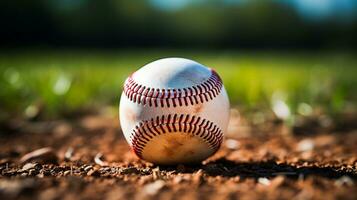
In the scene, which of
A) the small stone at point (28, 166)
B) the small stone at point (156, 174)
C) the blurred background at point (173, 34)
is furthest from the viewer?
the blurred background at point (173, 34)

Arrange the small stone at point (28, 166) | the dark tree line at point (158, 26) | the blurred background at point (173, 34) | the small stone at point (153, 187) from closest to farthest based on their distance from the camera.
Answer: the small stone at point (153, 187) → the small stone at point (28, 166) → the blurred background at point (173, 34) → the dark tree line at point (158, 26)

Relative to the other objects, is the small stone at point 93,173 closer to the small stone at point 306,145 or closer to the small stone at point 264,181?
the small stone at point 264,181

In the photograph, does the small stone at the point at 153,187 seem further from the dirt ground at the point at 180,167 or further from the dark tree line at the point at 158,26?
the dark tree line at the point at 158,26

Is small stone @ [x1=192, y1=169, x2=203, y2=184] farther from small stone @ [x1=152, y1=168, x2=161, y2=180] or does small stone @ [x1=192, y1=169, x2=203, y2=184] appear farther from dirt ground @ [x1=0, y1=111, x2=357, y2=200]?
small stone @ [x1=152, y1=168, x2=161, y2=180]

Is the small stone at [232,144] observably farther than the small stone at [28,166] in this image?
Yes

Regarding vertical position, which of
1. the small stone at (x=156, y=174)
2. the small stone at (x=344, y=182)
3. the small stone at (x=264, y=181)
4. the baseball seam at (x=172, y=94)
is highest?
the baseball seam at (x=172, y=94)

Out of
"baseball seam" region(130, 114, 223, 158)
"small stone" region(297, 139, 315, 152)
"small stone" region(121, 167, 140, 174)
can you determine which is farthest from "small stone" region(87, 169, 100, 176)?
"small stone" region(297, 139, 315, 152)

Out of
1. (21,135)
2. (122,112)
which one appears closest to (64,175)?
(122,112)

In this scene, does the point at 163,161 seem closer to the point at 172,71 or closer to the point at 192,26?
the point at 172,71

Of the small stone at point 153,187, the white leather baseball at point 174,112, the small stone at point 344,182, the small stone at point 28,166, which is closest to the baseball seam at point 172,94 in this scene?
the white leather baseball at point 174,112

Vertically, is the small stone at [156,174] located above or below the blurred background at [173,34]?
Result: below

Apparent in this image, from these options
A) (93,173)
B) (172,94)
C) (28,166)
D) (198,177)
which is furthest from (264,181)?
(28,166)
